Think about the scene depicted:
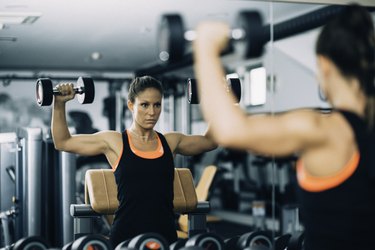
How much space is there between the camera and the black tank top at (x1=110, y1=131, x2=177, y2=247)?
2.70 metres

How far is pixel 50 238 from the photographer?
4125mm

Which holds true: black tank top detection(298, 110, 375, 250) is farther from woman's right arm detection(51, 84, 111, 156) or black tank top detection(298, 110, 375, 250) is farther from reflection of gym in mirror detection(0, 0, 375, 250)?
woman's right arm detection(51, 84, 111, 156)

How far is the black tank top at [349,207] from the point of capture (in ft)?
4.54

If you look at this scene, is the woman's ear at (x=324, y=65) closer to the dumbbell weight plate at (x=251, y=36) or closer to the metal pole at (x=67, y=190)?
the dumbbell weight plate at (x=251, y=36)

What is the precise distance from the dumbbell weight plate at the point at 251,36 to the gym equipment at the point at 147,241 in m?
1.27

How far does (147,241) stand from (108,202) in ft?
2.42

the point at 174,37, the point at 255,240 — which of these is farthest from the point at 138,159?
the point at 174,37

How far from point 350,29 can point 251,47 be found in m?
0.25

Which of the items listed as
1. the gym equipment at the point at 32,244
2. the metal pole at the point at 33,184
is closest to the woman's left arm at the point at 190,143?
the gym equipment at the point at 32,244

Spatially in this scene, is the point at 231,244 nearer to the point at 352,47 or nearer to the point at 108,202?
the point at 108,202

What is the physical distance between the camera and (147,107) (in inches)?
114

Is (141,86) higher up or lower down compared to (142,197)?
higher up

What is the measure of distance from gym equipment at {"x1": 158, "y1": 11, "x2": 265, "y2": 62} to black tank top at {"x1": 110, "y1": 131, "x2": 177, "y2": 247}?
1.11m

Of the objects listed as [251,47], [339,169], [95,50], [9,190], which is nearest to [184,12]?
[95,50]
